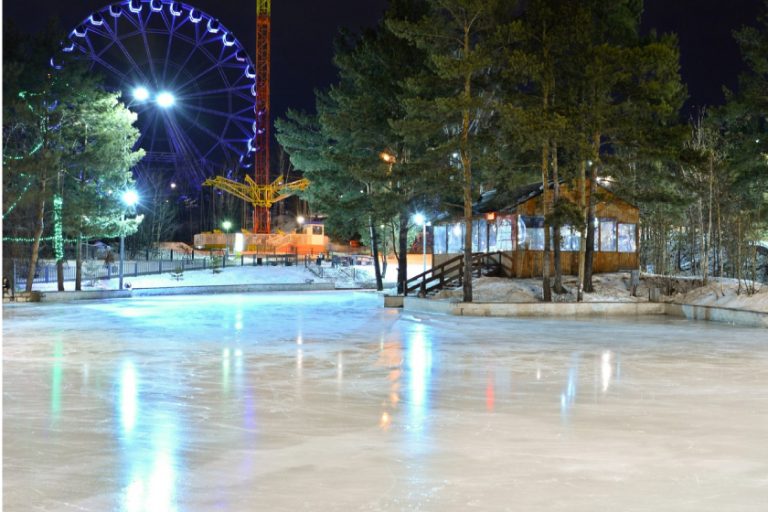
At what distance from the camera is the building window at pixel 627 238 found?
105 feet

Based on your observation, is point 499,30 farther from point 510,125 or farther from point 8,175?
point 8,175

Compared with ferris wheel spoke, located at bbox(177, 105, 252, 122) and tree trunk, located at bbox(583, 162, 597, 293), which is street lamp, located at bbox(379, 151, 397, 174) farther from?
ferris wheel spoke, located at bbox(177, 105, 252, 122)

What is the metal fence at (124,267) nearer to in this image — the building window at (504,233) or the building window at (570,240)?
the building window at (504,233)

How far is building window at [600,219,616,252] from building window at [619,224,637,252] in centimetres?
37

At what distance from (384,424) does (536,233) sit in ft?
76.8

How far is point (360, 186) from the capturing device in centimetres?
3653

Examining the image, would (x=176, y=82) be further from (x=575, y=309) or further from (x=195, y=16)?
(x=575, y=309)

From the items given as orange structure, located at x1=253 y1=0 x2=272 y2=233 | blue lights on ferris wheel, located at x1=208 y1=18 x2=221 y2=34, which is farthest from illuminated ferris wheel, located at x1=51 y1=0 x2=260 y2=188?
orange structure, located at x1=253 y1=0 x2=272 y2=233

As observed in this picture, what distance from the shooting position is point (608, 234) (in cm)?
3166

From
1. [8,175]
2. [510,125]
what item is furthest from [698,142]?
[8,175]

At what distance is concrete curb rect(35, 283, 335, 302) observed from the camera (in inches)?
1220

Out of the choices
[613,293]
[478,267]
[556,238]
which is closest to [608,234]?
[613,293]

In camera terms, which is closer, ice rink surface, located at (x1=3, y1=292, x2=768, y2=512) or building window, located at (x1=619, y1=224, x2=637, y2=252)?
ice rink surface, located at (x1=3, y1=292, x2=768, y2=512)

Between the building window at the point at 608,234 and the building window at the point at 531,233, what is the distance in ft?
9.54
